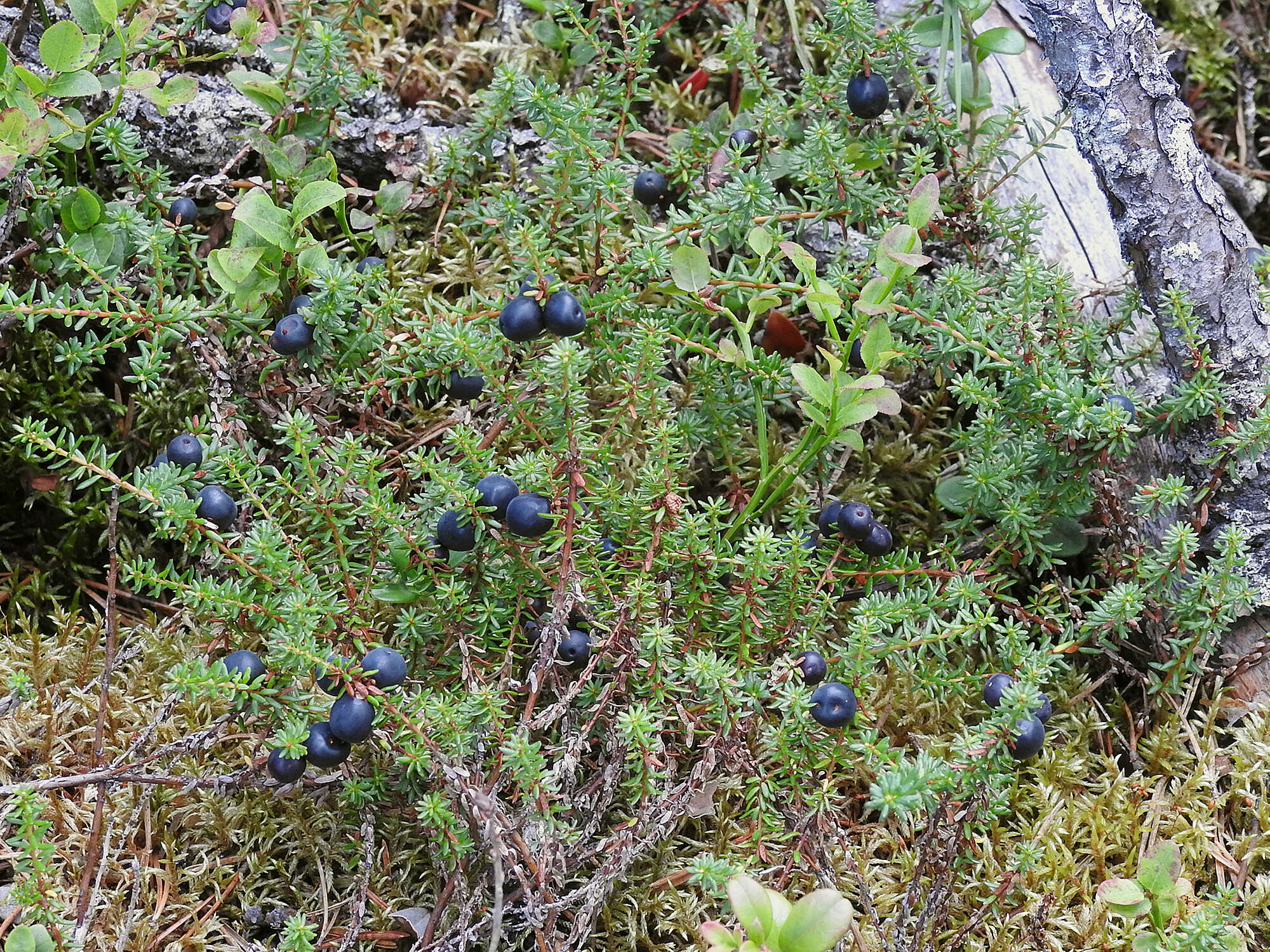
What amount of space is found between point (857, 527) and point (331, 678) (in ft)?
4.13

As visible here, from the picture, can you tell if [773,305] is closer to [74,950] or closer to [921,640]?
[921,640]

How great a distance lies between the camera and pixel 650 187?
3.12 m

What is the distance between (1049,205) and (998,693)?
1869mm

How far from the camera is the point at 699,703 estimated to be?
237 cm

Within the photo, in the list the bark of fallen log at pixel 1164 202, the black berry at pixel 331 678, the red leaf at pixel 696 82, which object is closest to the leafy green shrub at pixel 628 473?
the black berry at pixel 331 678

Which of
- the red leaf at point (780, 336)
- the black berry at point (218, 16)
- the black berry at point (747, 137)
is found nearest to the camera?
the red leaf at point (780, 336)

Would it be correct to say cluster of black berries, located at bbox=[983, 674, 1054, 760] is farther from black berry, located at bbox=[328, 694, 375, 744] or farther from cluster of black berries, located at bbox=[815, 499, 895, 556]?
black berry, located at bbox=[328, 694, 375, 744]

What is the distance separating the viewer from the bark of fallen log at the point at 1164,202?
2.74 meters

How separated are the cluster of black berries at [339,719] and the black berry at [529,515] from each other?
0.36 meters

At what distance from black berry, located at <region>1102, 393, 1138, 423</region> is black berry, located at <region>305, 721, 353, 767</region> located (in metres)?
1.90

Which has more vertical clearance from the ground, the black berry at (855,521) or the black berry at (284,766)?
the black berry at (855,521)

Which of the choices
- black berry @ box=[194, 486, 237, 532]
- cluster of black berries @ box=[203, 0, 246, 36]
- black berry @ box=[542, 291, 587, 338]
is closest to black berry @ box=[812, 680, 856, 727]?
black berry @ box=[542, 291, 587, 338]

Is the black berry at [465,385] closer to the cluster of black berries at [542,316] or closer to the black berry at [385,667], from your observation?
the cluster of black berries at [542,316]

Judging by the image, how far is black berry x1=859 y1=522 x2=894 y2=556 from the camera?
8.62 ft
